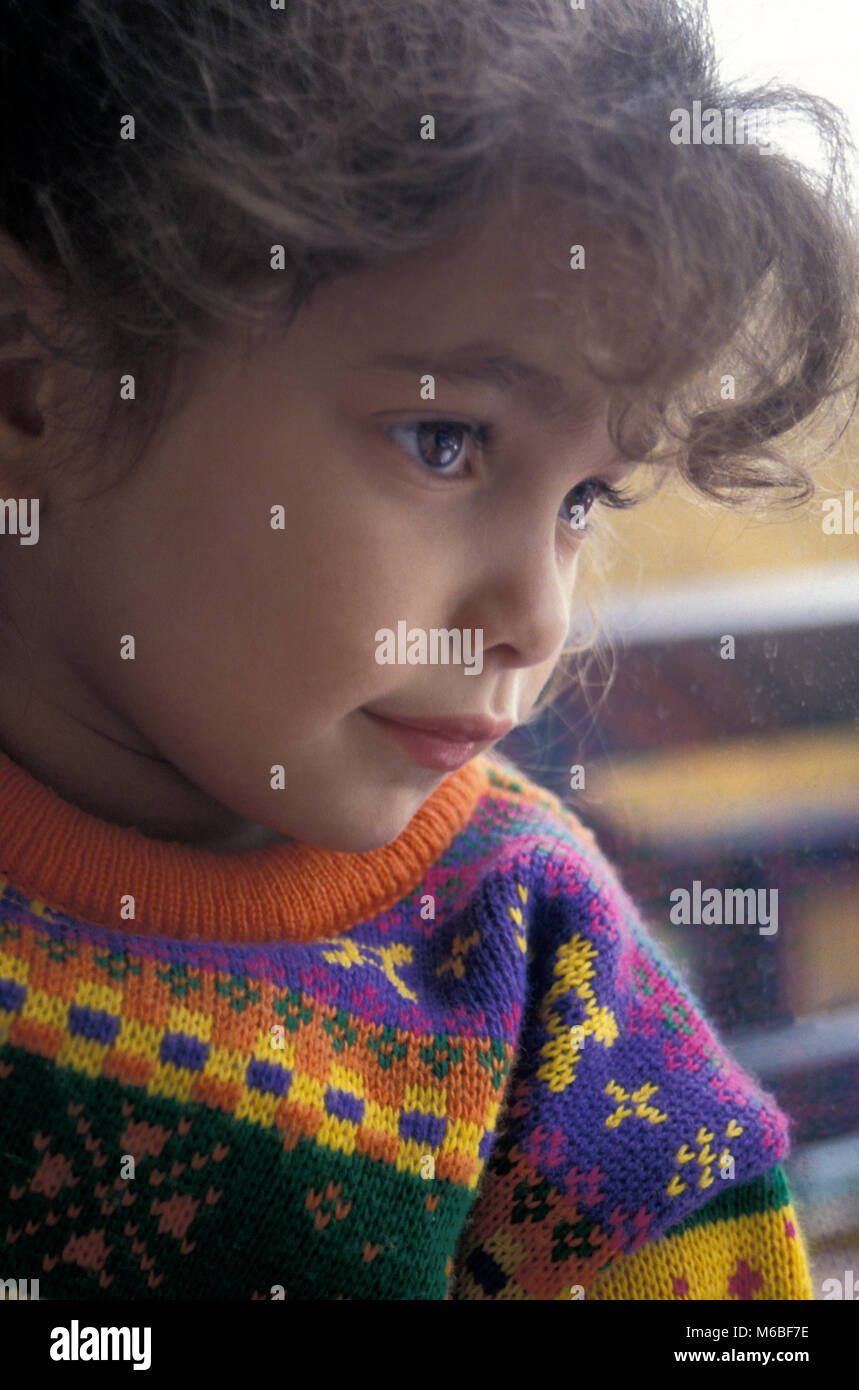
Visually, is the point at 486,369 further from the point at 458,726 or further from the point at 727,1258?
the point at 727,1258

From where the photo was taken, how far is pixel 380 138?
2.45 feet

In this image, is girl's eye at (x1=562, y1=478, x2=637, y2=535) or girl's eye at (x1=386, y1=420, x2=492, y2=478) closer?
girl's eye at (x1=386, y1=420, x2=492, y2=478)

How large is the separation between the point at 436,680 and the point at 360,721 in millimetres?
48

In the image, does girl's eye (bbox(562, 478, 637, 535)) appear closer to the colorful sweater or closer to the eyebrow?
the eyebrow

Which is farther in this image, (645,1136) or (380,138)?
(645,1136)

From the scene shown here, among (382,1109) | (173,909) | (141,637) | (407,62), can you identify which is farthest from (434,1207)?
(407,62)

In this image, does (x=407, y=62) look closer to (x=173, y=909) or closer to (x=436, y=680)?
(x=436, y=680)

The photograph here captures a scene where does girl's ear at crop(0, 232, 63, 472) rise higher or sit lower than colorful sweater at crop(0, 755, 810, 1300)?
higher

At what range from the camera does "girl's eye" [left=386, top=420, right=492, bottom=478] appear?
781 millimetres

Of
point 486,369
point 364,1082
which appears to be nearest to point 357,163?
point 486,369

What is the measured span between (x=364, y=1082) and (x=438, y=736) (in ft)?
0.71

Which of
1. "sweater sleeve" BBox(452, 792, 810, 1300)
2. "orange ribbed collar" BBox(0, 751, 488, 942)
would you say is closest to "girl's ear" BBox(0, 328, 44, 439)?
"orange ribbed collar" BBox(0, 751, 488, 942)

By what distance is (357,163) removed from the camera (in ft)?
2.46

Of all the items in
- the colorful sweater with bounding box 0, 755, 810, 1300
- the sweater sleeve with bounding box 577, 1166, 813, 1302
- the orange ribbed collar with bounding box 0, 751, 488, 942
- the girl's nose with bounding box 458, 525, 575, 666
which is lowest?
the sweater sleeve with bounding box 577, 1166, 813, 1302
